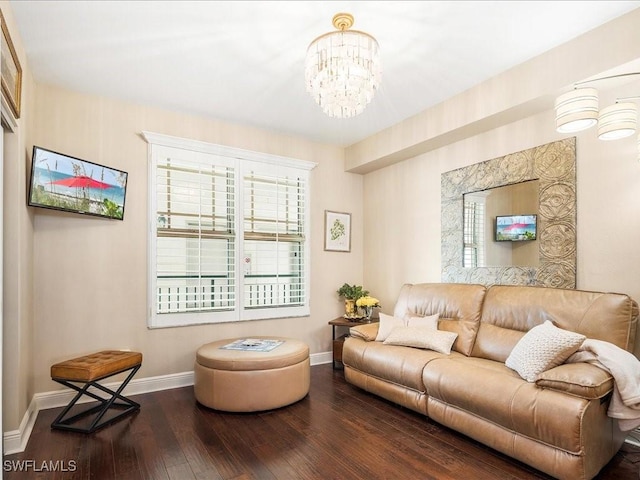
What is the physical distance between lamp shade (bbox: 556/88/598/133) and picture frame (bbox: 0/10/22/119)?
3.21m

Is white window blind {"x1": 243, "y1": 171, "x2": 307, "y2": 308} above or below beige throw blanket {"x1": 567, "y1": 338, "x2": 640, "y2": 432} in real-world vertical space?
above

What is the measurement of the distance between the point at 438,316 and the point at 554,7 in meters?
2.52

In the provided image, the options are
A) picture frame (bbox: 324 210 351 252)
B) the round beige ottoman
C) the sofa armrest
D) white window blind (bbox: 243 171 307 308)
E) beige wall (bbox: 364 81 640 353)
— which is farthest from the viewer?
Result: picture frame (bbox: 324 210 351 252)

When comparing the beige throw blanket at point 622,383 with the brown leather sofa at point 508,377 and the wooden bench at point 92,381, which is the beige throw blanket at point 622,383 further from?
the wooden bench at point 92,381

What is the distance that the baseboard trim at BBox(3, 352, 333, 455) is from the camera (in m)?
2.47

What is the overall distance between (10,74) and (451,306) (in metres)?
3.72

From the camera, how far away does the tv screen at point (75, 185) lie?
114 inches

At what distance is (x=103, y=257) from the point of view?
139 inches

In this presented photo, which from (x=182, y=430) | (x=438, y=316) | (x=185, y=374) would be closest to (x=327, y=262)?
(x=438, y=316)

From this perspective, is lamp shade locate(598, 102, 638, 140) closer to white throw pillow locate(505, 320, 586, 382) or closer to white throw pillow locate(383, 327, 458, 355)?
white throw pillow locate(505, 320, 586, 382)

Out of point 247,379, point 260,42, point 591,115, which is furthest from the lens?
point 247,379

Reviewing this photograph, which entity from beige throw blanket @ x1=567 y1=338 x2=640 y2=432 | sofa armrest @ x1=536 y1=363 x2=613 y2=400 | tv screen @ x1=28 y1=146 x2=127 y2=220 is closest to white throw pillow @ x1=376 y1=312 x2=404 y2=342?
sofa armrest @ x1=536 y1=363 x2=613 y2=400

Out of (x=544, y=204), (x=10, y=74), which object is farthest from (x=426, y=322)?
(x=10, y=74)

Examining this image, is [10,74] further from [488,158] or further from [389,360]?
[488,158]
